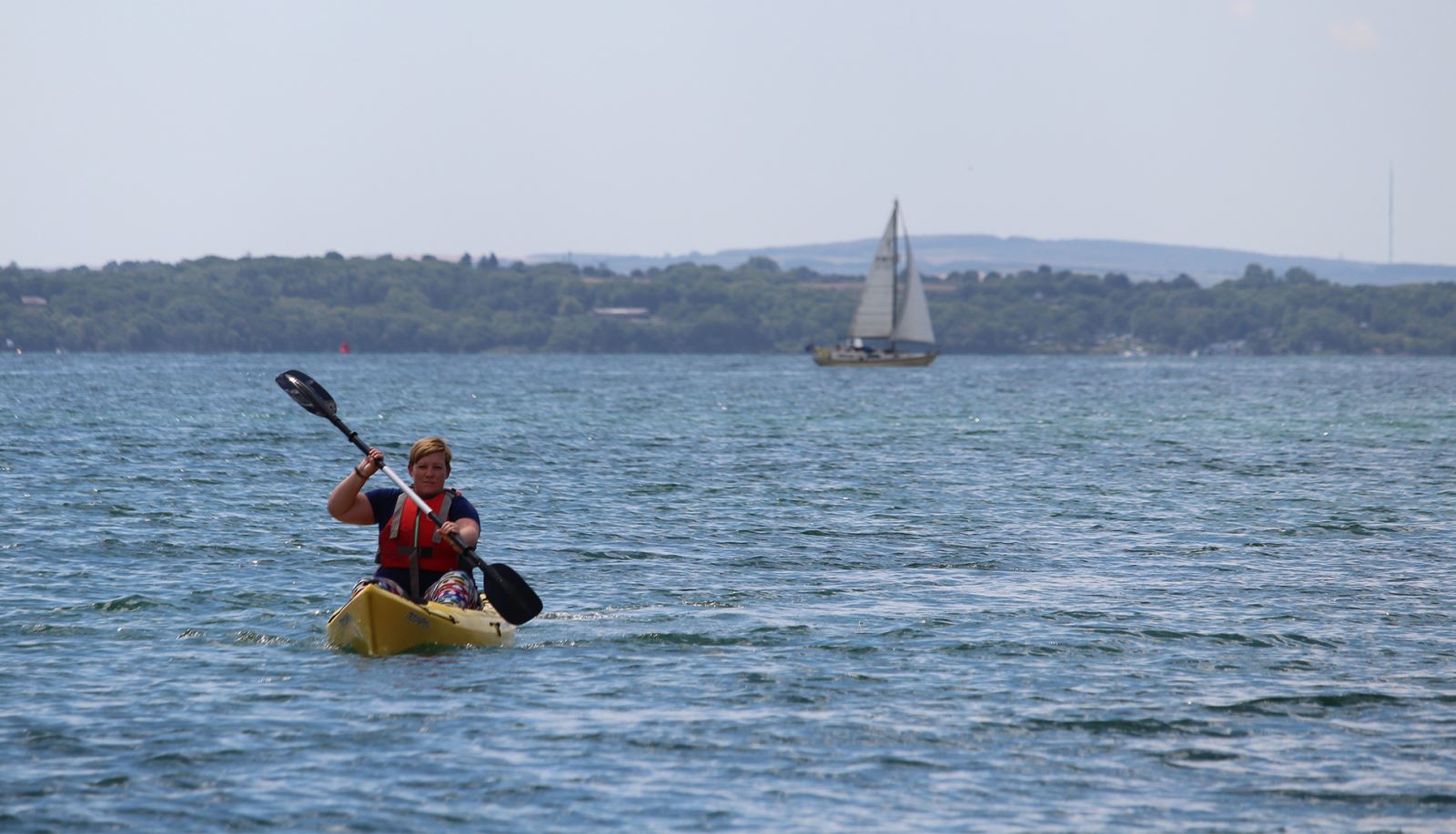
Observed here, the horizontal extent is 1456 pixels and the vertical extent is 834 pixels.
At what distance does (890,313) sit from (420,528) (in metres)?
123

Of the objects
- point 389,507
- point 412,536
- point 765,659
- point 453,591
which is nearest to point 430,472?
point 389,507

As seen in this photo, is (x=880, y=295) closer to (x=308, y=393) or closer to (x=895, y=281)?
(x=895, y=281)

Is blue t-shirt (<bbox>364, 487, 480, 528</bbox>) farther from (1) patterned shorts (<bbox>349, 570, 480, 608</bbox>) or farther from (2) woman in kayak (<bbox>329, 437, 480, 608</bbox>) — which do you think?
(1) patterned shorts (<bbox>349, 570, 480, 608</bbox>)

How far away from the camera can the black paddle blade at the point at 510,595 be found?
1642 centimetres

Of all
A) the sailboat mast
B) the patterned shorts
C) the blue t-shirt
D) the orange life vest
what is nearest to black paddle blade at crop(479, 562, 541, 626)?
the patterned shorts

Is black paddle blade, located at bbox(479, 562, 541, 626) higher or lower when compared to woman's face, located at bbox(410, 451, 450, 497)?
lower

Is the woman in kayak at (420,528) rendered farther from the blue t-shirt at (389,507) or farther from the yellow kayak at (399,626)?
the yellow kayak at (399,626)

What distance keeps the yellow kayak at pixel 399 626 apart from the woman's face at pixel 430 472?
94 centimetres

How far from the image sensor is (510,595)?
54.1 ft

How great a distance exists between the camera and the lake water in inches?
440

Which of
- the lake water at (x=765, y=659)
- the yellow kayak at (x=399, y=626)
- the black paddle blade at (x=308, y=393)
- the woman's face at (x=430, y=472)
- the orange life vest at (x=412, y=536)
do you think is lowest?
the lake water at (x=765, y=659)

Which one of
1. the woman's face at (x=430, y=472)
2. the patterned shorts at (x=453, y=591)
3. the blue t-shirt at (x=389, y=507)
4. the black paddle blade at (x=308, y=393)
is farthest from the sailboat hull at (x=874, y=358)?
the woman's face at (x=430, y=472)

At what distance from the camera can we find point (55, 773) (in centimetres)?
1155

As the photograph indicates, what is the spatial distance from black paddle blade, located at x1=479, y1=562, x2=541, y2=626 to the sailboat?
11388 centimetres
